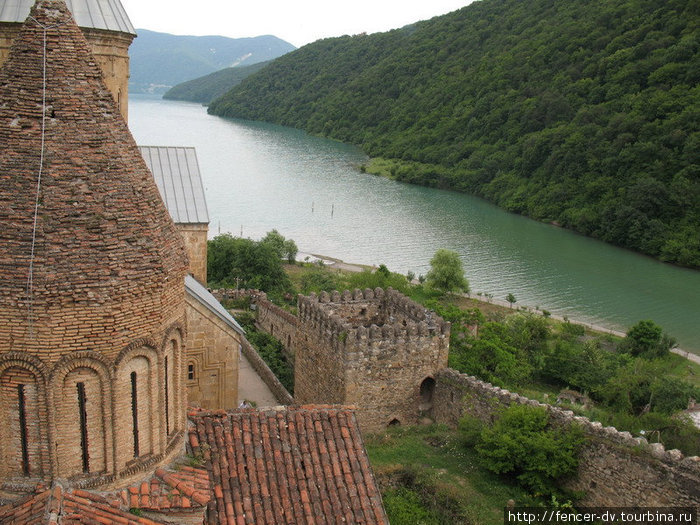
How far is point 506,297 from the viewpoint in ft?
117

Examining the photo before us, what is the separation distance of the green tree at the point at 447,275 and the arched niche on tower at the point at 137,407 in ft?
90.0

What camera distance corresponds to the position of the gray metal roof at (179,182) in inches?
660

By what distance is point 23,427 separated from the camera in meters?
6.58

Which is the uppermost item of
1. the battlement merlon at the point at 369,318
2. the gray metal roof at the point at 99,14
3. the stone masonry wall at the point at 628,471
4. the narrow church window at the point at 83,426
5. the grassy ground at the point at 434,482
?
the gray metal roof at the point at 99,14

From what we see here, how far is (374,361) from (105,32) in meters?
9.52

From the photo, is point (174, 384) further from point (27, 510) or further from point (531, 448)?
point (531, 448)

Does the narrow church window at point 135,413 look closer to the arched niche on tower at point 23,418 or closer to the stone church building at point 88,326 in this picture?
the stone church building at point 88,326

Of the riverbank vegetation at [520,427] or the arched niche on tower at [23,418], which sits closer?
the arched niche on tower at [23,418]

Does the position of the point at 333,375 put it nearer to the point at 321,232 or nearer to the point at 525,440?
the point at 525,440

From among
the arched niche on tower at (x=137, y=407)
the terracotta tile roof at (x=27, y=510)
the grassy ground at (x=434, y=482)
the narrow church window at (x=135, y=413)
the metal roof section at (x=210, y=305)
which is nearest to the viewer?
the terracotta tile roof at (x=27, y=510)

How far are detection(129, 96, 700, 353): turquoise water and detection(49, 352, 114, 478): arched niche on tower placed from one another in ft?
95.1

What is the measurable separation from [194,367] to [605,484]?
26.7ft

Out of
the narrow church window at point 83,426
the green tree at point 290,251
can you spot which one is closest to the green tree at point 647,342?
the green tree at point 290,251

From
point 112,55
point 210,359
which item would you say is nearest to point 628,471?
point 210,359
